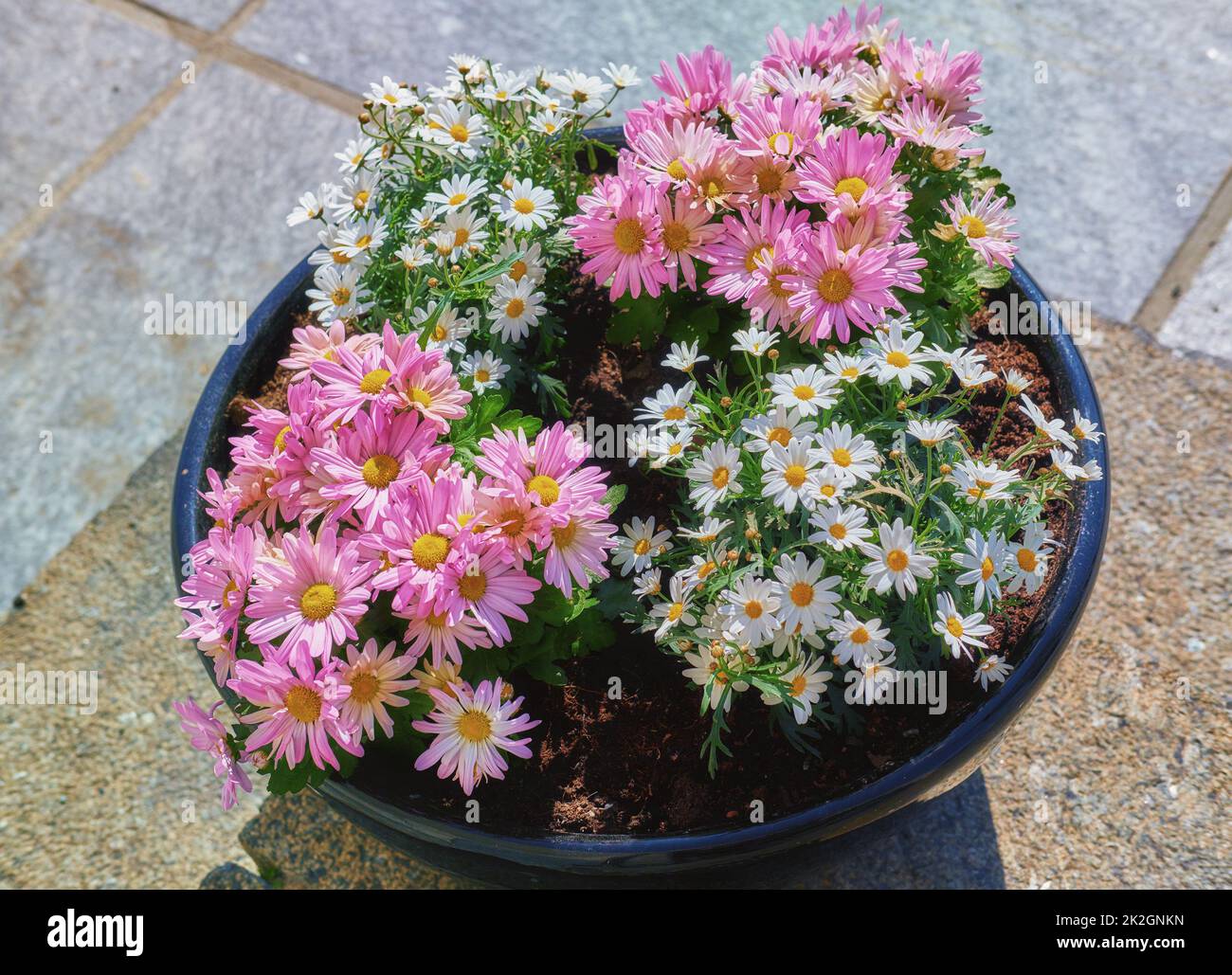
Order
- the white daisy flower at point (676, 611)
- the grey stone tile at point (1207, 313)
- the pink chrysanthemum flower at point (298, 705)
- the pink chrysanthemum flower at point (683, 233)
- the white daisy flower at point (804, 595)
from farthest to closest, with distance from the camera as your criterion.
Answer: the grey stone tile at point (1207, 313)
the pink chrysanthemum flower at point (683, 233)
the white daisy flower at point (676, 611)
the white daisy flower at point (804, 595)
the pink chrysanthemum flower at point (298, 705)

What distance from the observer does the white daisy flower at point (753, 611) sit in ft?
5.12

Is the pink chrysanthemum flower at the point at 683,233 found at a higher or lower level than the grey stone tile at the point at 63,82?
lower

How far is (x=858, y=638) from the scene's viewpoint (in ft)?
5.09

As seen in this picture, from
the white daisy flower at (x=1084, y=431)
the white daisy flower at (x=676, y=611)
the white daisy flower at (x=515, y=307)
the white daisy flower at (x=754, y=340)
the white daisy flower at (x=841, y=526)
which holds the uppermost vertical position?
the white daisy flower at (x=515, y=307)

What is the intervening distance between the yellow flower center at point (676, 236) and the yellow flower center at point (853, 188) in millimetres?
236

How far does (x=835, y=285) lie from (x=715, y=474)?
32 centimetres

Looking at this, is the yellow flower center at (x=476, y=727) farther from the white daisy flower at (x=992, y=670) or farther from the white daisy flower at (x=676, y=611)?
the white daisy flower at (x=992, y=670)

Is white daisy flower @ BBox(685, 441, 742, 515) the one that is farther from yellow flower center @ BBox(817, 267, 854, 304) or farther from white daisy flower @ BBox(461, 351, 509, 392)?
white daisy flower @ BBox(461, 351, 509, 392)

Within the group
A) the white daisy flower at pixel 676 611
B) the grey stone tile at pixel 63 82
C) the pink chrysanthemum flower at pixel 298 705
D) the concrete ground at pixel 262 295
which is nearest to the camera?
the pink chrysanthemum flower at pixel 298 705

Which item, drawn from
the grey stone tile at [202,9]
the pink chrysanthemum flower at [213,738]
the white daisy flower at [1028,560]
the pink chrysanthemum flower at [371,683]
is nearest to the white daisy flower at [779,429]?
the white daisy flower at [1028,560]

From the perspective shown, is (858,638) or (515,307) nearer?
(858,638)

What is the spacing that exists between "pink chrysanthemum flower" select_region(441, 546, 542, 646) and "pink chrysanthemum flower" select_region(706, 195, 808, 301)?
52 centimetres

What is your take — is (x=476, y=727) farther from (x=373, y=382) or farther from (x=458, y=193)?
(x=458, y=193)

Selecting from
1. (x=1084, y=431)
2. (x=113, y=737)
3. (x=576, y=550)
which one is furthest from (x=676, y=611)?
(x=113, y=737)
